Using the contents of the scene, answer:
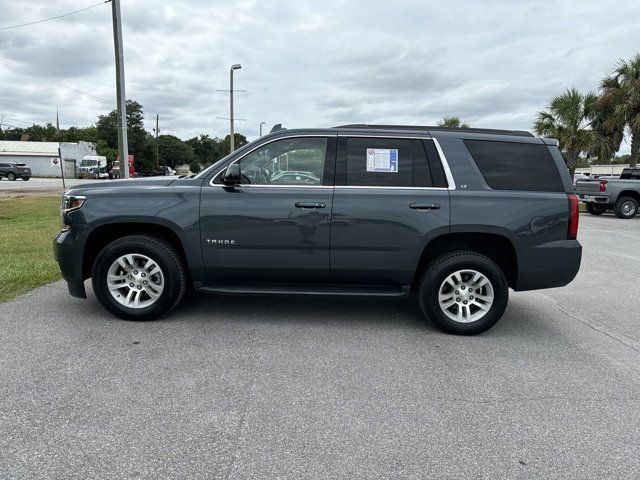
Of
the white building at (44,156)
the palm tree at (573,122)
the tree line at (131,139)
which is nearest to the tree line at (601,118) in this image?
the palm tree at (573,122)

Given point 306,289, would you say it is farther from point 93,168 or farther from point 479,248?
point 93,168

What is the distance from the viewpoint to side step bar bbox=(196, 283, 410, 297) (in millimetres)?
4652

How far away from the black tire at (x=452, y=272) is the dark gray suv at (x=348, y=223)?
0.04 ft

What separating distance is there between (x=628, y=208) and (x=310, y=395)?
18587mm

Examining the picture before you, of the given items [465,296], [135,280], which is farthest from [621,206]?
[135,280]

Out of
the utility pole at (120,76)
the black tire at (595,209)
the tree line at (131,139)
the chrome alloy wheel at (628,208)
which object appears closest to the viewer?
the utility pole at (120,76)

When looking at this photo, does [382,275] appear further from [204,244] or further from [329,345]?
[204,244]

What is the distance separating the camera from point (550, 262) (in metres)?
4.61

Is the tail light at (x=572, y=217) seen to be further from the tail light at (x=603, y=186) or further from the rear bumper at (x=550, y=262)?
the tail light at (x=603, y=186)

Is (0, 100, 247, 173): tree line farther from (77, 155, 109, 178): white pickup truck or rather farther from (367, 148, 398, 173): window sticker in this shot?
(367, 148, 398, 173): window sticker

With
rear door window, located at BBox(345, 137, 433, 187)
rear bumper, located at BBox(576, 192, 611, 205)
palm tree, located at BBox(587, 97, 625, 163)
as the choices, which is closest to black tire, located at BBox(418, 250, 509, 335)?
rear door window, located at BBox(345, 137, 433, 187)

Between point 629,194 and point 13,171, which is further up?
point 13,171

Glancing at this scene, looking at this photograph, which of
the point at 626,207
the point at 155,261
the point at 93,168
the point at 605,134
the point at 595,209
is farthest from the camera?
the point at 93,168

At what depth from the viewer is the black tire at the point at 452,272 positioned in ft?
15.0
